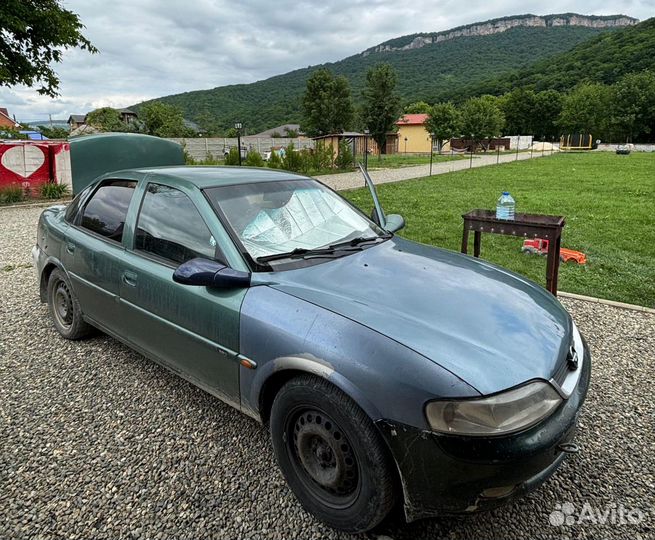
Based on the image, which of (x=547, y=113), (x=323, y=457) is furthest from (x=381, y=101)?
(x=547, y=113)

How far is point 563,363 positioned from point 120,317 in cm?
264

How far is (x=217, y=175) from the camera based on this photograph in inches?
121

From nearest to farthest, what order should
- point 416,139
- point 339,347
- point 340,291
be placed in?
point 339,347 < point 340,291 < point 416,139

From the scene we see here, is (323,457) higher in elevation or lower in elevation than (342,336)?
lower

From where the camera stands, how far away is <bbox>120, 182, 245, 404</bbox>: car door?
2.36 metres

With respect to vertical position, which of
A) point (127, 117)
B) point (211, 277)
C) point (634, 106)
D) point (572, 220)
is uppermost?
point (634, 106)

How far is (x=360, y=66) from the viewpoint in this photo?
352ft

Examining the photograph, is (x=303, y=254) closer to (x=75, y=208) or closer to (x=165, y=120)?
(x=75, y=208)

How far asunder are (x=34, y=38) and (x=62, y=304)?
1614 centimetres

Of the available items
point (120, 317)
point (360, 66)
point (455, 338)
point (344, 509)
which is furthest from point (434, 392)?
point (360, 66)

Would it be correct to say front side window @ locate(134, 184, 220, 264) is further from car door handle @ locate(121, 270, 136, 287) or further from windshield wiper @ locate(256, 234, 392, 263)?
windshield wiper @ locate(256, 234, 392, 263)

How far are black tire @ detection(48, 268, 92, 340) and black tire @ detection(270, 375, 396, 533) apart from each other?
2371 millimetres

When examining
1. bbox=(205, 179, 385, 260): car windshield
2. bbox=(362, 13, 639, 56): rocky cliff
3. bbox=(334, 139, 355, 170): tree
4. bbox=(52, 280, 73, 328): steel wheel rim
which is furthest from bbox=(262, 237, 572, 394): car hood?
bbox=(362, 13, 639, 56): rocky cliff

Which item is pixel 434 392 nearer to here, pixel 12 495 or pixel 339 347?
pixel 339 347
